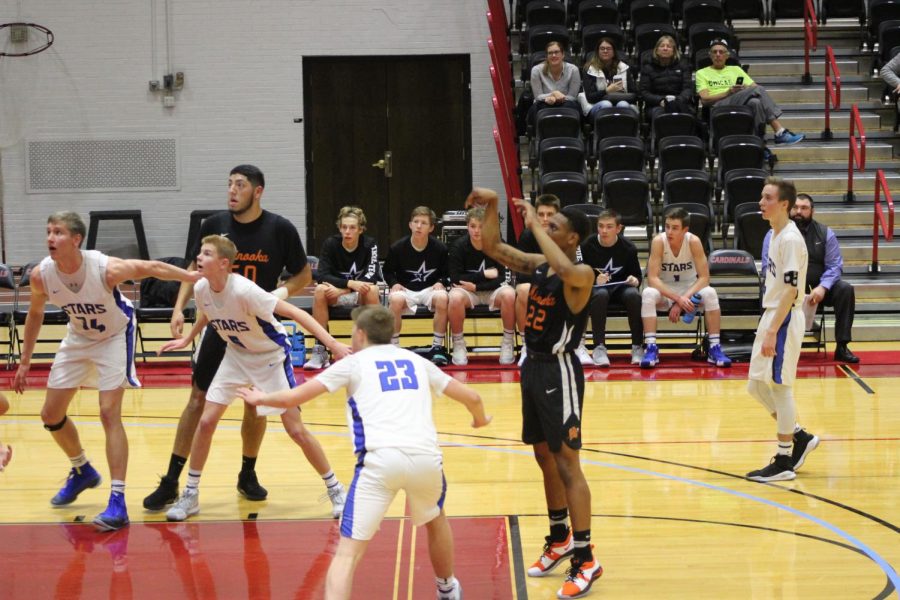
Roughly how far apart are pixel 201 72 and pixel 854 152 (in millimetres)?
8700

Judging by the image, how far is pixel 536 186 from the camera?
13.2 m

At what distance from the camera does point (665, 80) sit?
43.3 feet

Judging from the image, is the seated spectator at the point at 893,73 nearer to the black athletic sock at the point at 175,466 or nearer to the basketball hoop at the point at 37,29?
the black athletic sock at the point at 175,466

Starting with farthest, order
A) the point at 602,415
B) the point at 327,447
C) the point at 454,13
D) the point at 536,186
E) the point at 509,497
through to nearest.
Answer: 1. the point at 454,13
2. the point at 536,186
3. the point at 602,415
4. the point at 327,447
5. the point at 509,497

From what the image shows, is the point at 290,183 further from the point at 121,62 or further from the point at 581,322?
the point at 581,322

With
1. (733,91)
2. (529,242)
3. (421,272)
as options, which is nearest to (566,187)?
(421,272)

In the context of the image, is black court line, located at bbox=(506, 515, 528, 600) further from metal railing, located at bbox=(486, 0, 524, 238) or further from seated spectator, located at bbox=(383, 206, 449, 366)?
metal railing, located at bbox=(486, 0, 524, 238)

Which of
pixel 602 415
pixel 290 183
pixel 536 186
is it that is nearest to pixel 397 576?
pixel 602 415

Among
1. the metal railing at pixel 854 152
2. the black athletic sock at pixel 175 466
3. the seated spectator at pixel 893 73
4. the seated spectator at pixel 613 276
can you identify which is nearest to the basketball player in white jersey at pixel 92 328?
the black athletic sock at pixel 175 466

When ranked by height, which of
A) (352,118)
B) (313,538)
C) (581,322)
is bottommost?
(313,538)

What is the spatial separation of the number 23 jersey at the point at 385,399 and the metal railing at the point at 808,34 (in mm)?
11671

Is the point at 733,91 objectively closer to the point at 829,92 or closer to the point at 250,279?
the point at 829,92

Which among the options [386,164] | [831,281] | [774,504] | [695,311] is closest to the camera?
[774,504]

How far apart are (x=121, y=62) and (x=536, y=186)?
641 centimetres
